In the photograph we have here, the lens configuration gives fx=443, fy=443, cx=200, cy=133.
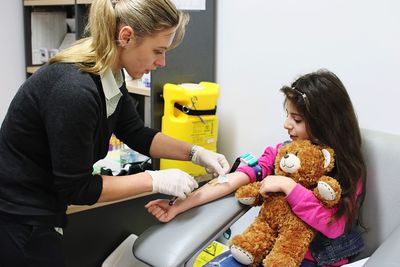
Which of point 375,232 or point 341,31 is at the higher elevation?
A: point 341,31

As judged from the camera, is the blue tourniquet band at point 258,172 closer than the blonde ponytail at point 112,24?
No

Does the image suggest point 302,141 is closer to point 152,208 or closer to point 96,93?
point 152,208

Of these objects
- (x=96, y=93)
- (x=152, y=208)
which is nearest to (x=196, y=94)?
(x=152, y=208)

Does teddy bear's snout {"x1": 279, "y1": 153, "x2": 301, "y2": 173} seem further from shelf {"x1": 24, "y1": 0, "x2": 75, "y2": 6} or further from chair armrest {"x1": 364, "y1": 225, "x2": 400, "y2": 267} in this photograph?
shelf {"x1": 24, "y1": 0, "x2": 75, "y2": 6}

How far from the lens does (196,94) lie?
74.0 inches

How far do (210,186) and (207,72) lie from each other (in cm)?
78

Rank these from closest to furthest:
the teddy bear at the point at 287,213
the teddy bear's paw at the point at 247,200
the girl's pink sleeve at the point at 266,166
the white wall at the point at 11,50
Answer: the teddy bear at the point at 287,213 → the teddy bear's paw at the point at 247,200 → the girl's pink sleeve at the point at 266,166 → the white wall at the point at 11,50

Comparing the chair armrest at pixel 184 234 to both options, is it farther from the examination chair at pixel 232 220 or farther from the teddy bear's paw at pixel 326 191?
the teddy bear's paw at pixel 326 191

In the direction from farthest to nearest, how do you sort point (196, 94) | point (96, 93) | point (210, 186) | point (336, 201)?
point (196, 94)
point (210, 186)
point (336, 201)
point (96, 93)

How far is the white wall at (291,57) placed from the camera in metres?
1.54

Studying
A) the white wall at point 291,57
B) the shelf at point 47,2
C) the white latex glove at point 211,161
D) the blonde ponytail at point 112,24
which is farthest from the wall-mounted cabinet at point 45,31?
the blonde ponytail at point 112,24

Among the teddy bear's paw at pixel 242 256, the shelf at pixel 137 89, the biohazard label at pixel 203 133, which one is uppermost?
the shelf at pixel 137 89

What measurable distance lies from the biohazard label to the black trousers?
85 centimetres

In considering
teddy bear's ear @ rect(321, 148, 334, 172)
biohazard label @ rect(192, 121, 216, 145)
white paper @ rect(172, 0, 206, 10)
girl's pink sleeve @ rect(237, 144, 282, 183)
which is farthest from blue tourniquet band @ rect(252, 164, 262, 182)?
white paper @ rect(172, 0, 206, 10)
